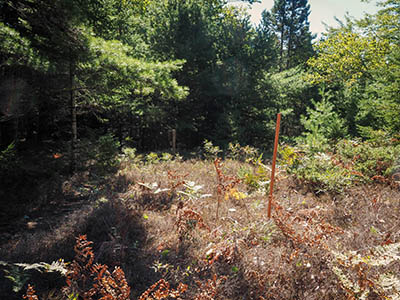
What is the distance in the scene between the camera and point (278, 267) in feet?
9.33

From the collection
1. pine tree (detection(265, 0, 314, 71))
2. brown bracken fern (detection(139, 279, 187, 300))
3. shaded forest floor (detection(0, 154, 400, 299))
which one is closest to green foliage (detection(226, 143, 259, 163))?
shaded forest floor (detection(0, 154, 400, 299))

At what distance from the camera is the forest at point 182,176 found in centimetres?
268

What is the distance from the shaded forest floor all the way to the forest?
0.08ft

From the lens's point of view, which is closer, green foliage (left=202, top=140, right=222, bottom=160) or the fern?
the fern

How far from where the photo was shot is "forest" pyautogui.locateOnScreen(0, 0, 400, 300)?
2.68 meters

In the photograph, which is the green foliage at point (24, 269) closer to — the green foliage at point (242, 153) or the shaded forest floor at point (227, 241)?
the shaded forest floor at point (227, 241)

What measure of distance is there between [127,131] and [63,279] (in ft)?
45.7

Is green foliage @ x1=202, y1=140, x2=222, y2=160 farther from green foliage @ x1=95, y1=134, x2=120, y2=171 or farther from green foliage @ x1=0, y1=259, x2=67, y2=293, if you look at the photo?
green foliage @ x1=0, y1=259, x2=67, y2=293

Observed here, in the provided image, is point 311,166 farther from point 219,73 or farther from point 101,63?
point 219,73

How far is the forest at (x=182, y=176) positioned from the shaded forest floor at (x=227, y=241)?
25mm

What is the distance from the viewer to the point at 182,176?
4.99 meters

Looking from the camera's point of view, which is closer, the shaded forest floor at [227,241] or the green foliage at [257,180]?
the shaded forest floor at [227,241]

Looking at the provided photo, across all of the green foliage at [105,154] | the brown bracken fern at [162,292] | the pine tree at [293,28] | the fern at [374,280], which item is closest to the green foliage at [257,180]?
the fern at [374,280]

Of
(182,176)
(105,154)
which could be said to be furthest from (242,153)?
(182,176)
